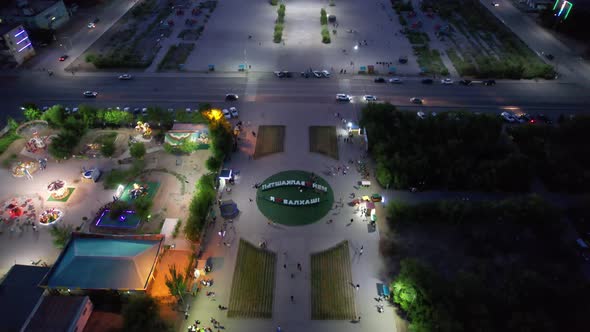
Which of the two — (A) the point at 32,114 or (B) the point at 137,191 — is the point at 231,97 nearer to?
(B) the point at 137,191

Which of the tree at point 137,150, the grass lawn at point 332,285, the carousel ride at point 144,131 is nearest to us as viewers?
the grass lawn at point 332,285

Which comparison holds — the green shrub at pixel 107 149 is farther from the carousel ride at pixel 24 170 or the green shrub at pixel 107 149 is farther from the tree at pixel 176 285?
the tree at pixel 176 285

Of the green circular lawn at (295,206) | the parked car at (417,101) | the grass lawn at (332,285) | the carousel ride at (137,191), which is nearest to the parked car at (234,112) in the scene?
the green circular lawn at (295,206)

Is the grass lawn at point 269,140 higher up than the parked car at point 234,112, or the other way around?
the parked car at point 234,112

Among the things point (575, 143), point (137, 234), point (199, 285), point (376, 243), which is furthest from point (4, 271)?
point (575, 143)

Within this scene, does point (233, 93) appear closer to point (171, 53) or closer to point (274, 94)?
point (274, 94)

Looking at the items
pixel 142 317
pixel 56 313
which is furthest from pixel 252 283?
pixel 56 313
